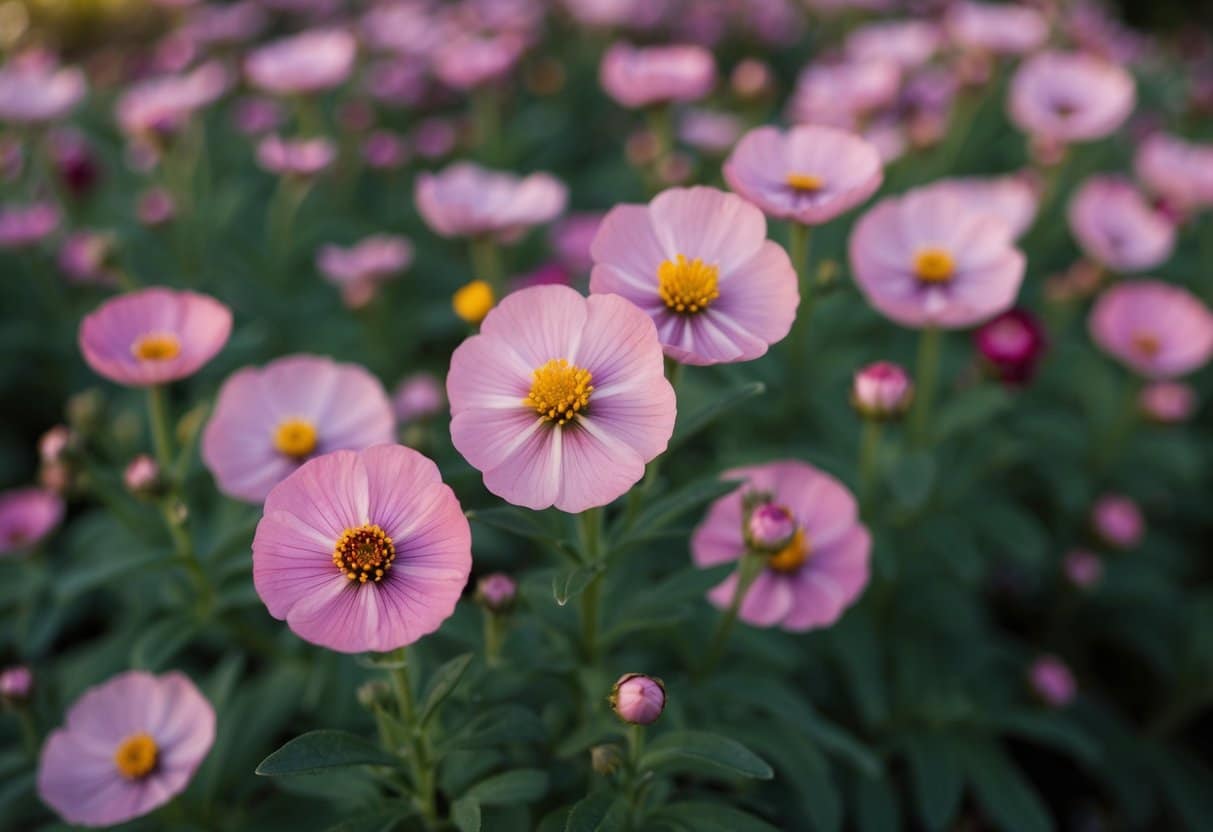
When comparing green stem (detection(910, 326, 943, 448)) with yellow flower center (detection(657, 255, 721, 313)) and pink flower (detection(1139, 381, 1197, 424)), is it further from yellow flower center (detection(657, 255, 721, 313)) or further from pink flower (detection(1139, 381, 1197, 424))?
yellow flower center (detection(657, 255, 721, 313))

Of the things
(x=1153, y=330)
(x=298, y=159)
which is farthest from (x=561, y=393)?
(x=1153, y=330)

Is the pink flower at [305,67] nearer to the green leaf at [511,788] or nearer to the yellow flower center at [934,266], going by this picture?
the yellow flower center at [934,266]

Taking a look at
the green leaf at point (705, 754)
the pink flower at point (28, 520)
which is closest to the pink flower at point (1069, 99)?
the green leaf at point (705, 754)

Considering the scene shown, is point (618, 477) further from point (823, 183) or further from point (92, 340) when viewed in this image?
point (92, 340)

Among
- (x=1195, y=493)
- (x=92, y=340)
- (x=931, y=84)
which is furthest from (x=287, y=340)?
(x=1195, y=493)

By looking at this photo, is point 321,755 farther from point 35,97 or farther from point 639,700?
point 35,97
